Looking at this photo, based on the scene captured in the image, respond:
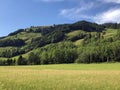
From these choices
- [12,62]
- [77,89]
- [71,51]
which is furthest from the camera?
[71,51]

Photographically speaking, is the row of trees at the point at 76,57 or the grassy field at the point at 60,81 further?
the row of trees at the point at 76,57

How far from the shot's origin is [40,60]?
18788 centimetres

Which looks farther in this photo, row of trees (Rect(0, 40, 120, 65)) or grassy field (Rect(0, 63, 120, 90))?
row of trees (Rect(0, 40, 120, 65))

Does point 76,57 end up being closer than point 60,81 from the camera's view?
No

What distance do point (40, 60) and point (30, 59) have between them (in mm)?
7231

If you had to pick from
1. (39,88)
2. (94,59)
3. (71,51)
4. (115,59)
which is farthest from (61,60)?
(39,88)

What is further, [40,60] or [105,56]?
[40,60]

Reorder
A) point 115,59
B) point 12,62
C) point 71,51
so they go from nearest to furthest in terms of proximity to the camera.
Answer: point 115,59, point 12,62, point 71,51

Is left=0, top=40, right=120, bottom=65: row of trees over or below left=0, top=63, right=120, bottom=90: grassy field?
over

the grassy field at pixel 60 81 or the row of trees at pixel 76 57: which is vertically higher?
the row of trees at pixel 76 57

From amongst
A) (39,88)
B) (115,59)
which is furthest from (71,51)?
(39,88)

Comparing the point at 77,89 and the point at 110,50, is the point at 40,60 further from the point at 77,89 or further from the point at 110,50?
the point at 77,89

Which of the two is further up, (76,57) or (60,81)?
(76,57)

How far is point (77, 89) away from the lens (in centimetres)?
2008
